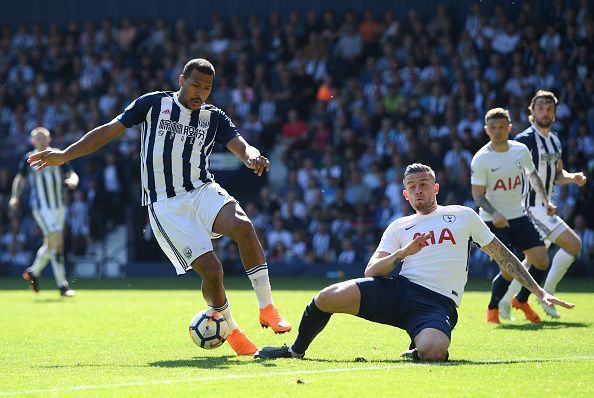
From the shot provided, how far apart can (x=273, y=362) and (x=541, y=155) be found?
18.6 feet

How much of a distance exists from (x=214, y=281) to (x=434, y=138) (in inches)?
538

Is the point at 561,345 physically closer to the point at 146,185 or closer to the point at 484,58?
the point at 146,185

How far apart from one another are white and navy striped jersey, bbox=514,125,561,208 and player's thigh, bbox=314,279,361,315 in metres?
5.02

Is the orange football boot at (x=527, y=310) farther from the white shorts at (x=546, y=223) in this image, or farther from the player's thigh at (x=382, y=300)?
the player's thigh at (x=382, y=300)

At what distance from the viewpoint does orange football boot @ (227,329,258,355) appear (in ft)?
29.3

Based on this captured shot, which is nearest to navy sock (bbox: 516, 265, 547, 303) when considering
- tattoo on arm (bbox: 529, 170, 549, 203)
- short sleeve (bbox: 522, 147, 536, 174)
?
tattoo on arm (bbox: 529, 170, 549, 203)

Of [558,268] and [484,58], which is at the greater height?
[484,58]

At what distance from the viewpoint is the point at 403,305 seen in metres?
8.13

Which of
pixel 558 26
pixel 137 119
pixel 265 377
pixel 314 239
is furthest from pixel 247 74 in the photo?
pixel 265 377

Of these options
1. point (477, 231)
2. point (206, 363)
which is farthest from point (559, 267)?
point (206, 363)

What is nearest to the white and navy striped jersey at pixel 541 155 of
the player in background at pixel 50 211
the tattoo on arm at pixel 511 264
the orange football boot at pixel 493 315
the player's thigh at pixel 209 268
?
the orange football boot at pixel 493 315

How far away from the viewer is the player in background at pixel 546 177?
12336 millimetres

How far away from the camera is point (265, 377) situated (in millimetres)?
7312

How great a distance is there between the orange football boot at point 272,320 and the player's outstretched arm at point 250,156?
1111 millimetres
